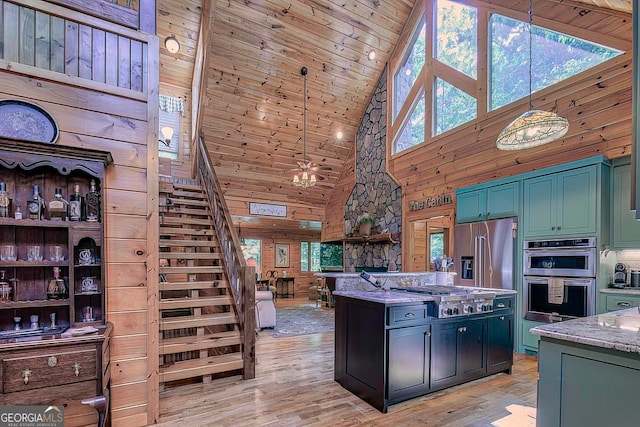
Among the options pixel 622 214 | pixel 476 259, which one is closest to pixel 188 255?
pixel 476 259

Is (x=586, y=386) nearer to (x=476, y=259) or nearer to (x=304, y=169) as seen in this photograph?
(x=476, y=259)

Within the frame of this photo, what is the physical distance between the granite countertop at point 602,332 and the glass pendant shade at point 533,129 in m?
1.72

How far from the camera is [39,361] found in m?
1.89

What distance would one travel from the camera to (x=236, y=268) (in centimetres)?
406

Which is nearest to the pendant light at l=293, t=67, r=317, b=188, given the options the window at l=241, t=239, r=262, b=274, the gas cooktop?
the gas cooktop

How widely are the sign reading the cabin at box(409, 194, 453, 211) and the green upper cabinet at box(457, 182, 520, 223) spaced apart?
1.55ft

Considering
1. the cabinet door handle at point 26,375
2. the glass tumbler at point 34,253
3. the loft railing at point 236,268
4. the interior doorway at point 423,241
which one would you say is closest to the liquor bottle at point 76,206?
the glass tumbler at point 34,253

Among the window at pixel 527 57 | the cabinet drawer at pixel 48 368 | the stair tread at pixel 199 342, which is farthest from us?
the window at pixel 527 57

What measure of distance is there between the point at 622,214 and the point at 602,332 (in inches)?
114

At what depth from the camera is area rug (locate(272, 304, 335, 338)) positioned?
561cm

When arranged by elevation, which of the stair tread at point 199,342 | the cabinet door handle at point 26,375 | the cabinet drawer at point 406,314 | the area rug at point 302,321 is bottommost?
the area rug at point 302,321

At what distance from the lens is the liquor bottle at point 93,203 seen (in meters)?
2.32

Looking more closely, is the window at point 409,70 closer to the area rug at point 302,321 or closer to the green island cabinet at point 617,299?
the area rug at point 302,321

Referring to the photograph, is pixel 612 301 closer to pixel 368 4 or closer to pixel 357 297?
pixel 357 297
